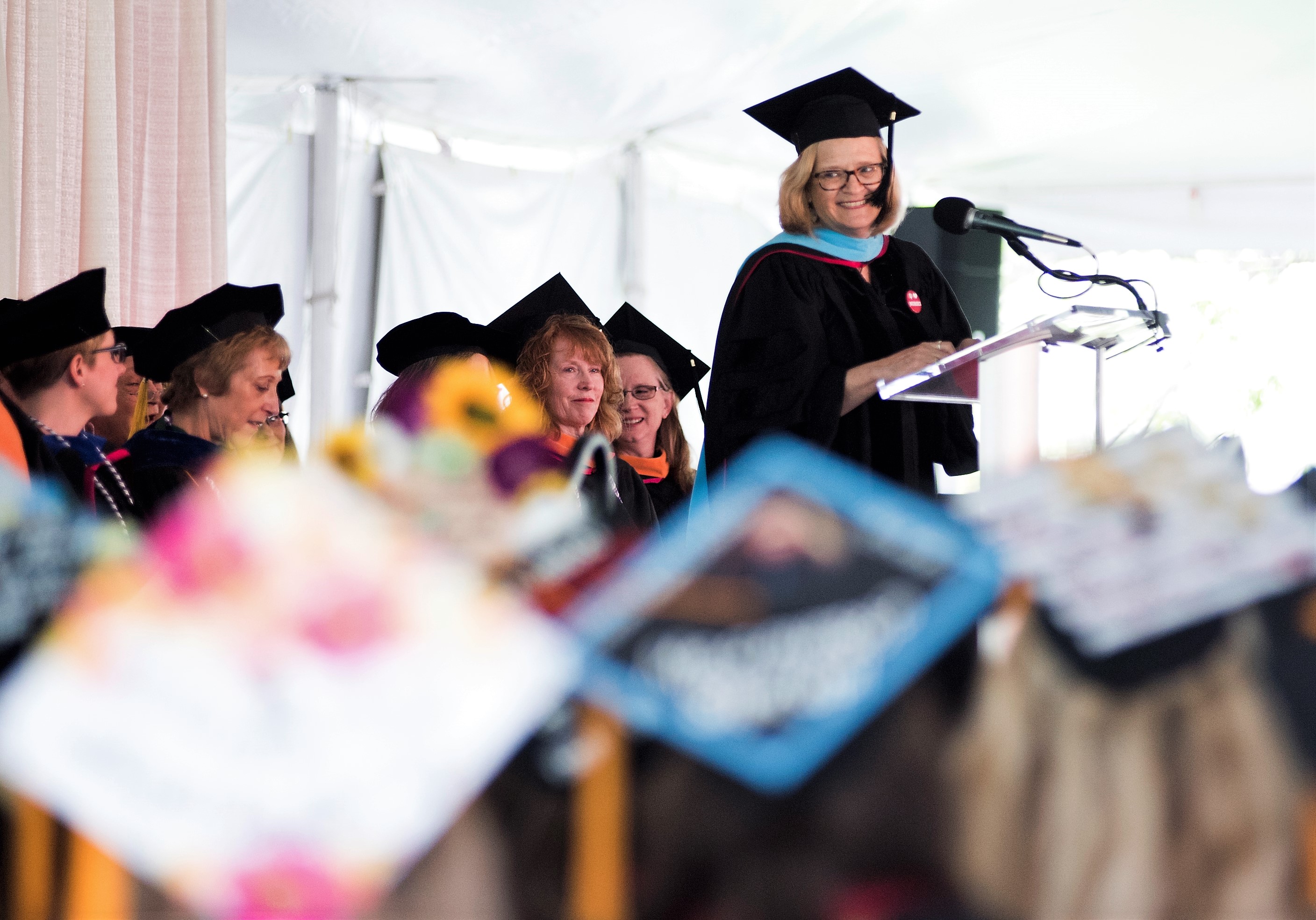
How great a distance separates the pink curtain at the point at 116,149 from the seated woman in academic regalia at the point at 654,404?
149 cm

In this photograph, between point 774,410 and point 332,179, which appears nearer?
point 774,410

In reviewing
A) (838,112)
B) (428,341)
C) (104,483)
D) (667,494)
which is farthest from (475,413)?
(667,494)

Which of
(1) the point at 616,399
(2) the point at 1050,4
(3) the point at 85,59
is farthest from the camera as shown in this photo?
(2) the point at 1050,4

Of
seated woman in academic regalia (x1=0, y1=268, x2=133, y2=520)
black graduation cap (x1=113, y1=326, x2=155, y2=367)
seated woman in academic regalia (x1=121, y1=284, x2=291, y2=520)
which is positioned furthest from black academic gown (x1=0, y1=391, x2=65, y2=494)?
black graduation cap (x1=113, y1=326, x2=155, y2=367)

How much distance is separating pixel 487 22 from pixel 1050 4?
89.1 inches

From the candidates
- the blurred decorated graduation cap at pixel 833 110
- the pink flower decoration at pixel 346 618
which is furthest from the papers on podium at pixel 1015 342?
the pink flower decoration at pixel 346 618

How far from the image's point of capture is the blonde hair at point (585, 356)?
348 centimetres

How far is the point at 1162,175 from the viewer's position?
7.19 metres

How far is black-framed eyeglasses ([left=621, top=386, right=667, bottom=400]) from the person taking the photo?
429cm

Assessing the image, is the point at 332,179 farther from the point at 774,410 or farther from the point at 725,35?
the point at 774,410

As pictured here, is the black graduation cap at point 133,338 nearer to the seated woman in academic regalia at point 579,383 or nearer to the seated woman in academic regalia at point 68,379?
the seated woman in academic regalia at point 68,379

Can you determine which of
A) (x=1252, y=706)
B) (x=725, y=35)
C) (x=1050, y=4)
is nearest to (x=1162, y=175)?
(x=1050, y=4)

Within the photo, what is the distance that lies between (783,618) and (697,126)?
19.4 feet

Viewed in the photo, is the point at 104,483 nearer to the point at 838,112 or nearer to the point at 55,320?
the point at 55,320
